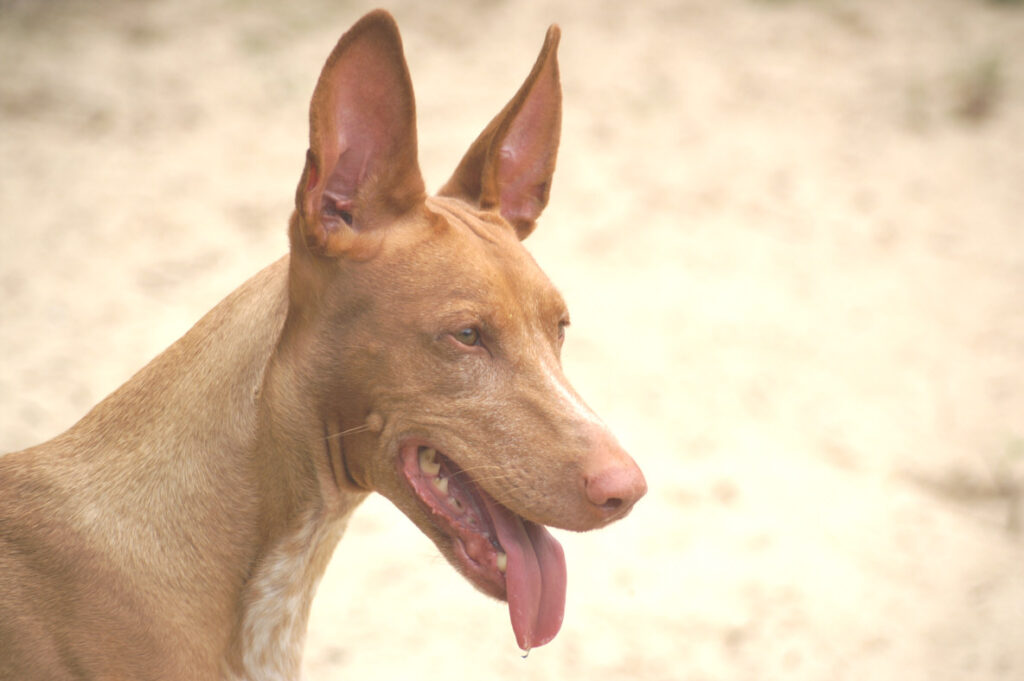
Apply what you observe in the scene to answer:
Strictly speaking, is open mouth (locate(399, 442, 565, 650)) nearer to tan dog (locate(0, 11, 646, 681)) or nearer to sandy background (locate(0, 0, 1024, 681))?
tan dog (locate(0, 11, 646, 681))

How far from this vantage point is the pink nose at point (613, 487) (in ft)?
7.84

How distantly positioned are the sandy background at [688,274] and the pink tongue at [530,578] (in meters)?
2.19

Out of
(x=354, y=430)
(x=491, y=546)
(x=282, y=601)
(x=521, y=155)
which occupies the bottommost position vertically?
(x=491, y=546)

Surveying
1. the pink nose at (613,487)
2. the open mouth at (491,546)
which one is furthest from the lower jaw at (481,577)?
the pink nose at (613,487)

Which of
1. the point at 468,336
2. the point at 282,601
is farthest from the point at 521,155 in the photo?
the point at 282,601

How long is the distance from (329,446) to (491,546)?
441 millimetres

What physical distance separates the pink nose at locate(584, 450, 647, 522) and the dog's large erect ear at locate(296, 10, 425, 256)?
2.51 ft

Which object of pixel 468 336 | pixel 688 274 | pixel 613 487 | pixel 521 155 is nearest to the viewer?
pixel 613 487

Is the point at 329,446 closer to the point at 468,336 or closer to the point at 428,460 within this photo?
the point at 428,460

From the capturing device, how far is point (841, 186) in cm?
886

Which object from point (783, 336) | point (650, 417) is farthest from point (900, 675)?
point (783, 336)

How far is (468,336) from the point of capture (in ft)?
8.36

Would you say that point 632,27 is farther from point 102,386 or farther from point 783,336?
point 102,386

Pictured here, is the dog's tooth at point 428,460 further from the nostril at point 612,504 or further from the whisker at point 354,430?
the nostril at point 612,504
